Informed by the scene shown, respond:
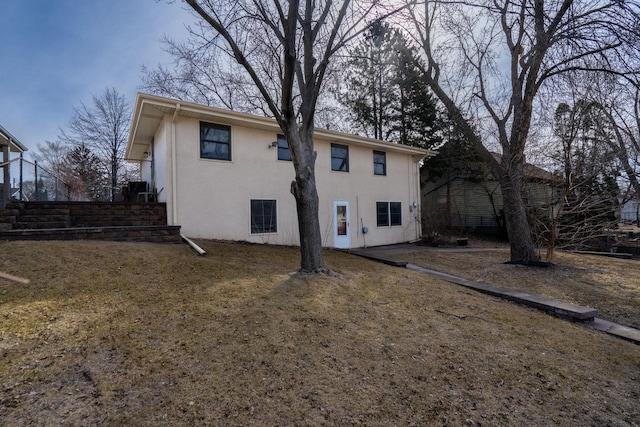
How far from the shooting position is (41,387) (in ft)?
6.92

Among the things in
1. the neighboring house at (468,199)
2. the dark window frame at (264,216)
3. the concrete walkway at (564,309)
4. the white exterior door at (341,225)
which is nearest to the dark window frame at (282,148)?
the dark window frame at (264,216)

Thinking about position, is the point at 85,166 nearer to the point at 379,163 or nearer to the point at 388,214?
the point at 379,163

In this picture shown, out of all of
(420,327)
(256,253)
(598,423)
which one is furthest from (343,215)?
(598,423)

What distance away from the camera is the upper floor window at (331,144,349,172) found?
12.2 meters

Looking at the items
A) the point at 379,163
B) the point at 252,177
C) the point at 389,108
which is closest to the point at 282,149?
the point at 252,177

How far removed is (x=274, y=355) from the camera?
277 cm

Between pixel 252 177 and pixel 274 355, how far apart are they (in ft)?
25.8

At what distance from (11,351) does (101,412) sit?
1.18m

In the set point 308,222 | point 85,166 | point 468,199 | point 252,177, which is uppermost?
point 85,166

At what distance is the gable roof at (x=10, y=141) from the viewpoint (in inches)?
382

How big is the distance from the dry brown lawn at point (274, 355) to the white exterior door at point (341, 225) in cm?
710

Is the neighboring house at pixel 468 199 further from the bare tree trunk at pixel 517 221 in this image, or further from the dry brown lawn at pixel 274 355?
the dry brown lawn at pixel 274 355

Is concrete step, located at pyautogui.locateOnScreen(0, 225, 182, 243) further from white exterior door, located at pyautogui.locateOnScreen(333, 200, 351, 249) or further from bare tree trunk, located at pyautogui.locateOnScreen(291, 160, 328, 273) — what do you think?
white exterior door, located at pyautogui.locateOnScreen(333, 200, 351, 249)

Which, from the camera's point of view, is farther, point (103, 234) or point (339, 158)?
point (339, 158)
